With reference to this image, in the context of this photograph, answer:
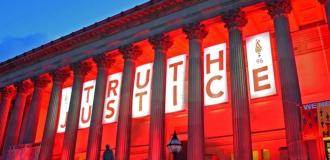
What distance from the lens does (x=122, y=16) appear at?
87.1 ft

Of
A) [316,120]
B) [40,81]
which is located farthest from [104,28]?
[316,120]

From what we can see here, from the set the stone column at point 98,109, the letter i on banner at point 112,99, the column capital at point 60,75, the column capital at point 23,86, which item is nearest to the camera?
the stone column at point 98,109

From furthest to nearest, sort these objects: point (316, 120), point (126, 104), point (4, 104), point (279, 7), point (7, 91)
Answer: point (7, 91) < point (4, 104) < point (126, 104) < point (279, 7) < point (316, 120)

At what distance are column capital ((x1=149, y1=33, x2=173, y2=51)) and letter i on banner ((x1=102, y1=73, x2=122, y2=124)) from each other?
154 inches

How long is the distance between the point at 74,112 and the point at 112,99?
11.8 ft

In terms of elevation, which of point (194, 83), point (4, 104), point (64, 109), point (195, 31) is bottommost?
point (64, 109)

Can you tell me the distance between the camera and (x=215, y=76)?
69.1ft

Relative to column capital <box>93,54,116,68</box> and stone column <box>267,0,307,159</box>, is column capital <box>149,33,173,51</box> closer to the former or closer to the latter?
column capital <box>93,54,116,68</box>

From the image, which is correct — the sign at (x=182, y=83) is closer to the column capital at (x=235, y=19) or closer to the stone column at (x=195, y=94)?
the stone column at (x=195, y=94)

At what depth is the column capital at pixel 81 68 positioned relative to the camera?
28.1m

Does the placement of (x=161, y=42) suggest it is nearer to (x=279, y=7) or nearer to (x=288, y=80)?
(x=279, y=7)

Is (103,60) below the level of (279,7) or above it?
below

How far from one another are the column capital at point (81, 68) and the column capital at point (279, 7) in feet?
50.0

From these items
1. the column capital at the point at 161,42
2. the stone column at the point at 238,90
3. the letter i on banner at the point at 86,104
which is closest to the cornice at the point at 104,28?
the column capital at the point at 161,42
